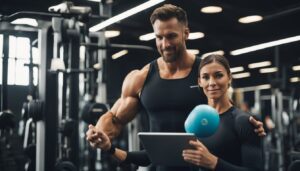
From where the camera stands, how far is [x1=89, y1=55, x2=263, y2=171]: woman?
1.49m

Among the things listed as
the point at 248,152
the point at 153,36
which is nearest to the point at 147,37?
the point at 153,36

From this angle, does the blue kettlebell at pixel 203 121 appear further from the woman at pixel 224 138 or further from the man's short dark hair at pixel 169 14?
the man's short dark hair at pixel 169 14

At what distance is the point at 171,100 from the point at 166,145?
43 centimetres

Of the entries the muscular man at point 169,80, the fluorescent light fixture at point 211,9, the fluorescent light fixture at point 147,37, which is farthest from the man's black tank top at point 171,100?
the fluorescent light fixture at point 147,37

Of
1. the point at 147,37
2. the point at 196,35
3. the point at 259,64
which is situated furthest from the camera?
the point at 259,64

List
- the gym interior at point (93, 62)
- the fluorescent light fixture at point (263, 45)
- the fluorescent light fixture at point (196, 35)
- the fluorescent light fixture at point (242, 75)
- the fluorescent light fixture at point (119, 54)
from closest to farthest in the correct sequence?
the gym interior at point (93, 62) → the fluorescent light fixture at point (263, 45) → the fluorescent light fixture at point (196, 35) → the fluorescent light fixture at point (119, 54) → the fluorescent light fixture at point (242, 75)

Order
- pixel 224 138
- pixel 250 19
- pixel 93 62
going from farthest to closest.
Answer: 1. pixel 250 19
2. pixel 93 62
3. pixel 224 138

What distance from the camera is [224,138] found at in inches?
63.4

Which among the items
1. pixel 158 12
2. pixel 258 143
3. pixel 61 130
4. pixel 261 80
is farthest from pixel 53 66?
pixel 261 80

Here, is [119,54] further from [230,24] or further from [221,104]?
[221,104]

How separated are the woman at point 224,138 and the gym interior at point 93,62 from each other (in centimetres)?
68

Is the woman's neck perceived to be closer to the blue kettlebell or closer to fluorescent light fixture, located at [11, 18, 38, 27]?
the blue kettlebell

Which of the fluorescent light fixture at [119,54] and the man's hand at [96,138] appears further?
the fluorescent light fixture at [119,54]

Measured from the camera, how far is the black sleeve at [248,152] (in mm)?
1512
